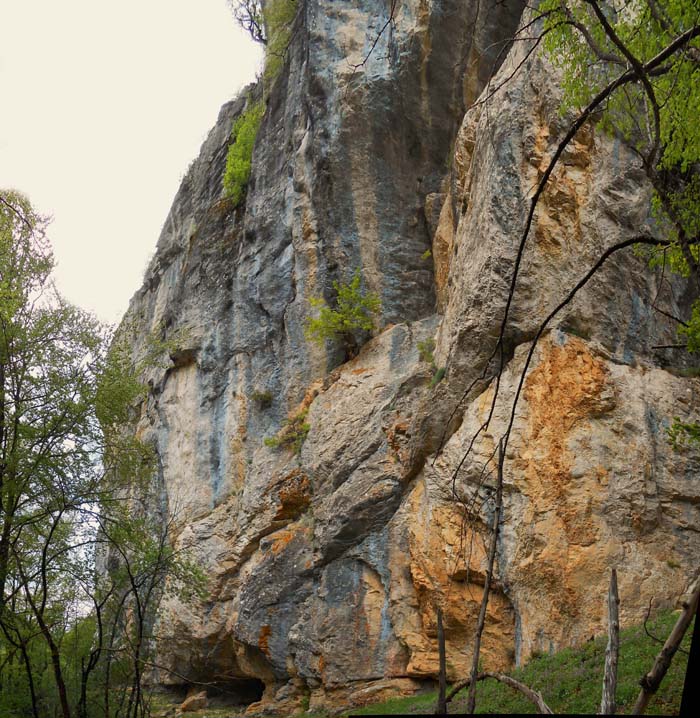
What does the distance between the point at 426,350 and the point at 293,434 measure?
4.57m

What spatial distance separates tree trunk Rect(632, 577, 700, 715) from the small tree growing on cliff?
18.4 meters

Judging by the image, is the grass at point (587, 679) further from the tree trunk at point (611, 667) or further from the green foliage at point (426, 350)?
the green foliage at point (426, 350)

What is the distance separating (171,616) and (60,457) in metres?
10.6

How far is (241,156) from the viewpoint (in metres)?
26.9

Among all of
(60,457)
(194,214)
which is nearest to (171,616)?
(60,457)

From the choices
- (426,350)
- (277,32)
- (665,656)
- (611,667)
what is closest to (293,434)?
(426,350)

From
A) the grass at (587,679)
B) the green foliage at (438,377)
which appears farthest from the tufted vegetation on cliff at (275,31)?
the grass at (587,679)

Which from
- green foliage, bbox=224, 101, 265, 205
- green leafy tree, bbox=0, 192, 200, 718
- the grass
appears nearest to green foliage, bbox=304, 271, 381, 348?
green leafy tree, bbox=0, 192, 200, 718

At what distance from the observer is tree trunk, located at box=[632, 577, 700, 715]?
6.84ft

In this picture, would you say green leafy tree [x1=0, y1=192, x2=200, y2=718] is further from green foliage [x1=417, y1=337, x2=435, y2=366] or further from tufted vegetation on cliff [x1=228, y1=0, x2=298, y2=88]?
tufted vegetation on cliff [x1=228, y1=0, x2=298, y2=88]

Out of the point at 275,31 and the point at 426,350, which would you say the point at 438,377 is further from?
the point at 275,31

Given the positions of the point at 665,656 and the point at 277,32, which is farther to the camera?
the point at 277,32

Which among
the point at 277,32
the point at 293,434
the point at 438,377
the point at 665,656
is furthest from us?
the point at 277,32

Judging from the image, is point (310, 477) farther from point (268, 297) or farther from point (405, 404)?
point (268, 297)
